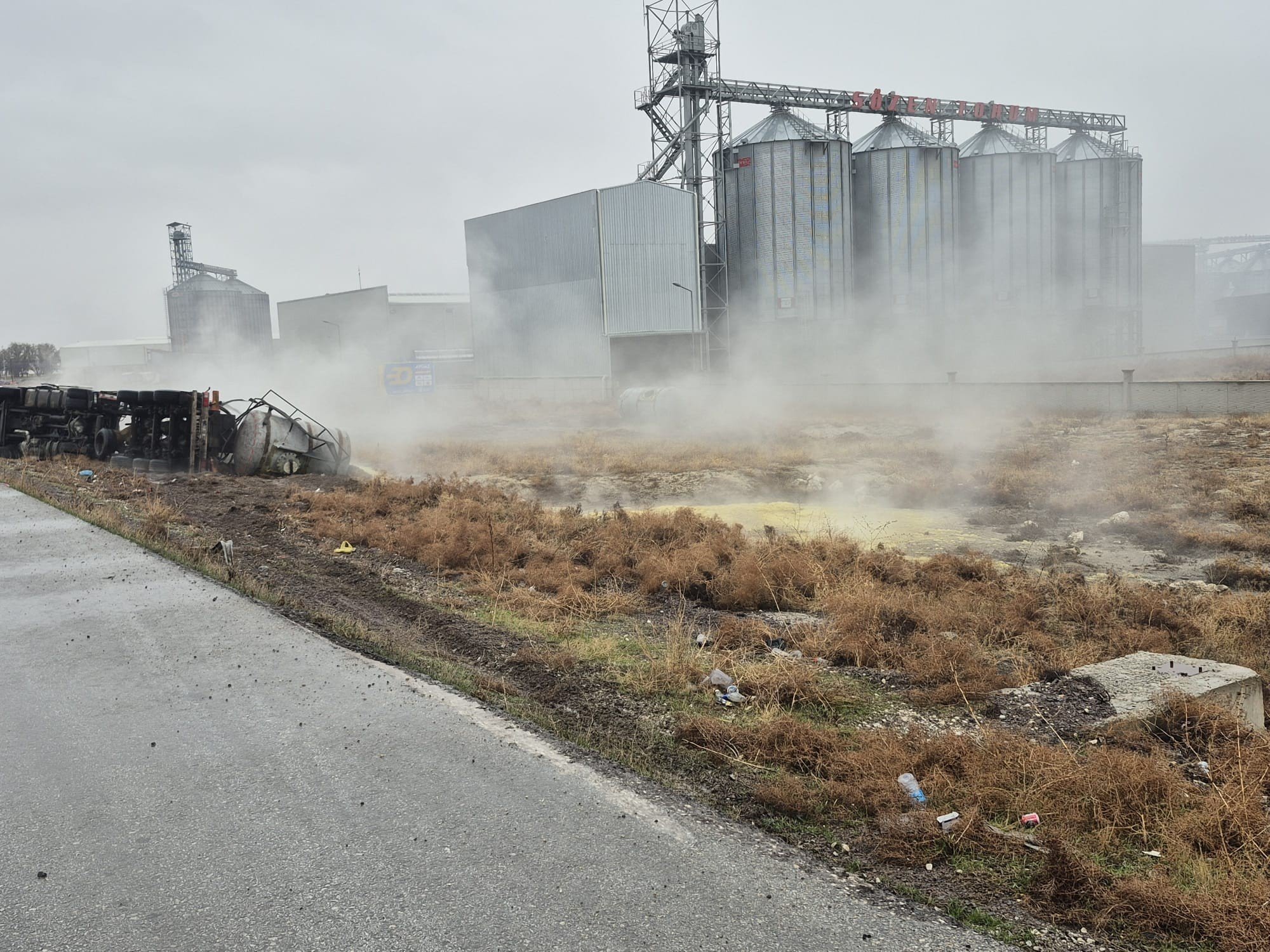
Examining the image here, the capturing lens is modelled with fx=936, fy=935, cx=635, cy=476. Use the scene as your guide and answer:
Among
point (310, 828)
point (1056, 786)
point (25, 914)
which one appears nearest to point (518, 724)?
point (310, 828)

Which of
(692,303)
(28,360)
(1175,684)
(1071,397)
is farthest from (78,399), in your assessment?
(28,360)

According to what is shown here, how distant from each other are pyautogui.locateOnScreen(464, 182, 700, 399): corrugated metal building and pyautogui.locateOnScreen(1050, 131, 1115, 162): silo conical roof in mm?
22365

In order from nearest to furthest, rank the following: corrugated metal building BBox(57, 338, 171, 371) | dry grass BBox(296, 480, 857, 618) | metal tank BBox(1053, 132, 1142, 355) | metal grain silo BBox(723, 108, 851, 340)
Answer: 1. dry grass BBox(296, 480, 857, 618)
2. metal grain silo BBox(723, 108, 851, 340)
3. metal tank BBox(1053, 132, 1142, 355)
4. corrugated metal building BBox(57, 338, 171, 371)

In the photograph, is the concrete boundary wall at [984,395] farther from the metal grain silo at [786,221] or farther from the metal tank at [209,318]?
the metal tank at [209,318]

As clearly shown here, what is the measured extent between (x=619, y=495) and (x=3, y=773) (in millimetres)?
13191

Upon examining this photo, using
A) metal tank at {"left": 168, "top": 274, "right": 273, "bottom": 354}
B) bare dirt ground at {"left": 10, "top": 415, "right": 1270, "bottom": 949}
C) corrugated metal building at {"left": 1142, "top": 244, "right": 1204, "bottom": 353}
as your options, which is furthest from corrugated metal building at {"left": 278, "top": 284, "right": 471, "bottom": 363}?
corrugated metal building at {"left": 1142, "top": 244, "right": 1204, "bottom": 353}

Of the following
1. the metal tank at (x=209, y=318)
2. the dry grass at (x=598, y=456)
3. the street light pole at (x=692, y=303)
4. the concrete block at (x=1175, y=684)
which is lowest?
the concrete block at (x=1175, y=684)

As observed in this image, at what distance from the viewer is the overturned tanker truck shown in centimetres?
1919

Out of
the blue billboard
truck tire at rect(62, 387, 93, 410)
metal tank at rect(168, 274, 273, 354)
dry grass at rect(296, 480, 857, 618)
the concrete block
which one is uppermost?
metal tank at rect(168, 274, 273, 354)

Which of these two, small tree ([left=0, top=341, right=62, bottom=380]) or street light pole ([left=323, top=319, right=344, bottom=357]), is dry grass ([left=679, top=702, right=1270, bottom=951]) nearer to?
street light pole ([left=323, top=319, right=344, bottom=357])

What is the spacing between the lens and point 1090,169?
155 ft

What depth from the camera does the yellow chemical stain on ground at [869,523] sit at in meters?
12.8

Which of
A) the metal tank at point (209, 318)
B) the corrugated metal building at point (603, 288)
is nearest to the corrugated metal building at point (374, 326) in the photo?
the metal tank at point (209, 318)

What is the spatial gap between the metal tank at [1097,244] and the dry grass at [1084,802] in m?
46.1
